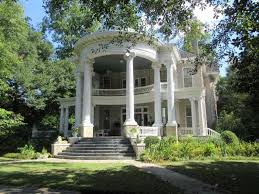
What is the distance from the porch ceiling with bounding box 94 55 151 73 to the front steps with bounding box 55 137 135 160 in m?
8.13

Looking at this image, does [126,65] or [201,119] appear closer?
[126,65]

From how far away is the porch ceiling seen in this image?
27.0 m

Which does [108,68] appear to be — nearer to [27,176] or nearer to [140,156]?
[140,156]

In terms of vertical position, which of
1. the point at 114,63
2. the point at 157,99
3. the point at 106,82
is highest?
the point at 114,63

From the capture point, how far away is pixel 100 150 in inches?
787

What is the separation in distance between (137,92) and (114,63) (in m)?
3.57

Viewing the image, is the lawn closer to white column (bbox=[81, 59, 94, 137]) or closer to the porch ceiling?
white column (bbox=[81, 59, 94, 137])

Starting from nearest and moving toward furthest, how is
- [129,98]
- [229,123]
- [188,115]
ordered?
[129,98] → [229,123] → [188,115]

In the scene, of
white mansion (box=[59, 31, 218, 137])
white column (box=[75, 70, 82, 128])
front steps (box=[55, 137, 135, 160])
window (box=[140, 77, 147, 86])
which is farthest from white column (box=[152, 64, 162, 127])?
white column (box=[75, 70, 82, 128])

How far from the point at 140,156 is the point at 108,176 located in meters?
6.56

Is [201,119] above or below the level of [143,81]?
below

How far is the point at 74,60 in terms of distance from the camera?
29.3 meters

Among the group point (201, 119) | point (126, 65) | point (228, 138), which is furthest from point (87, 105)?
point (228, 138)

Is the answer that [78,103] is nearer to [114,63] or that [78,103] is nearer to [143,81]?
[114,63]
